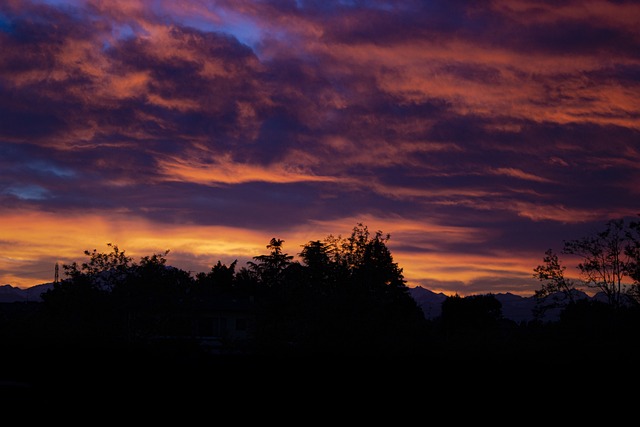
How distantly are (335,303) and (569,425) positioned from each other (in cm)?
1985

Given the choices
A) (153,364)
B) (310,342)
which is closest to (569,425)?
(153,364)

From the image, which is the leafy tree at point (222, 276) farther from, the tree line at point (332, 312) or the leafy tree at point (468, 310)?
the tree line at point (332, 312)

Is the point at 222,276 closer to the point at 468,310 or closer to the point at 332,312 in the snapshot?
the point at 468,310

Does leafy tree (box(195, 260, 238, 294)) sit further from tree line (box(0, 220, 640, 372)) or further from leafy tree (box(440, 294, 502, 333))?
tree line (box(0, 220, 640, 372))

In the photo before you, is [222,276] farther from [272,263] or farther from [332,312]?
[332,312]

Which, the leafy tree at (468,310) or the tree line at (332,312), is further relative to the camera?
the leafy tree at (468,310)

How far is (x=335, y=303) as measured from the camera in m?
33.8

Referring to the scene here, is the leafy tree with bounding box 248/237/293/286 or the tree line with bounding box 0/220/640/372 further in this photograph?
the leafy tree with bounding box 248/237/293/286

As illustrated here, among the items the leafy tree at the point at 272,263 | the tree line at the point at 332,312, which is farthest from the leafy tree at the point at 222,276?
the tree line at the point at 332,312

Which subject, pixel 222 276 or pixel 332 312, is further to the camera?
pixel 222 276

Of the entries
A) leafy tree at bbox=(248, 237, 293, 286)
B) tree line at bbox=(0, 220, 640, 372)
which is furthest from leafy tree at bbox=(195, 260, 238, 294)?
tree line at bbox=(0, 220, 640, 372)

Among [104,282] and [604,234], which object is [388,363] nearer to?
[604,234]

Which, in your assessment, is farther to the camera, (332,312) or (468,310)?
(468,310)

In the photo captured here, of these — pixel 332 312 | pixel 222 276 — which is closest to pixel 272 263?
pixel 222 276
